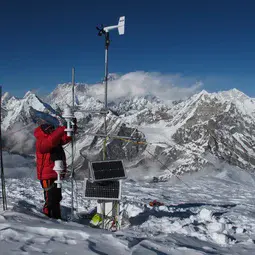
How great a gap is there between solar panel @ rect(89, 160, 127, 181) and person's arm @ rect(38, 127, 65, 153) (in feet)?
4.91

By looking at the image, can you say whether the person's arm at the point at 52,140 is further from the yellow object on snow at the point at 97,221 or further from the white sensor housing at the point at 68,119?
the yellow object on snow at the point at 97,221

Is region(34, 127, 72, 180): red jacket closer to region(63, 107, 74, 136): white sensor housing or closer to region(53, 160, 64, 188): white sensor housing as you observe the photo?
region(63, 107, 74, 136): white sensor housing

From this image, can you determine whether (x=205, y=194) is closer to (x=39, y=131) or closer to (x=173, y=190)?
(x=173, y=190)

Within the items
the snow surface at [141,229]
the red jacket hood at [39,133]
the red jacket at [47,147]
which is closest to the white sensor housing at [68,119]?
the red jacket at [47,147]

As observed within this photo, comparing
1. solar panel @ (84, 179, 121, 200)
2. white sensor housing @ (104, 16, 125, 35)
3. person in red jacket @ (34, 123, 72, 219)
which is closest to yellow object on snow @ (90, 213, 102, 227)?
solar panel @ (84, 179, 121, 200)

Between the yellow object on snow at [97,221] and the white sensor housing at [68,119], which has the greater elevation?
the white sensor housing at [68,119]

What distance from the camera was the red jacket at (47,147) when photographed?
24.9 ft

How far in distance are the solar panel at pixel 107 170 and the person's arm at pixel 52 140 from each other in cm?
150

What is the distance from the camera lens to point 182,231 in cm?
820

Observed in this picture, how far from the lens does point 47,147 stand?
7727 millimetres

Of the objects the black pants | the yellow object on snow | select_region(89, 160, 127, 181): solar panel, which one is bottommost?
the yellow object on snow

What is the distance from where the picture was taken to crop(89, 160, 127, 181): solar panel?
8.73 m

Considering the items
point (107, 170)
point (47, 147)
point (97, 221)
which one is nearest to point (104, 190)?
point (107, 170)

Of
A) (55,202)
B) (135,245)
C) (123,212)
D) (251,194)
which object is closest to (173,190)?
(251,194)
